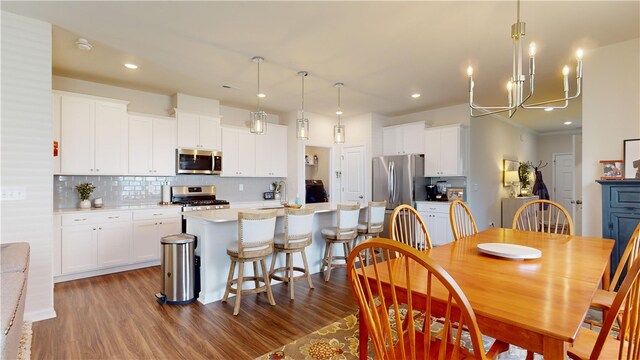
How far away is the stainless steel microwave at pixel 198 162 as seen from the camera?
4.77 meters

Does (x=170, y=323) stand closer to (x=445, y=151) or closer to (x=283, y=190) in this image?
(x=283, y=190)

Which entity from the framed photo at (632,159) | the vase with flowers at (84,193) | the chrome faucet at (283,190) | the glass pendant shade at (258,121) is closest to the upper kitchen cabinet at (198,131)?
the vase with flowers at (84,193)

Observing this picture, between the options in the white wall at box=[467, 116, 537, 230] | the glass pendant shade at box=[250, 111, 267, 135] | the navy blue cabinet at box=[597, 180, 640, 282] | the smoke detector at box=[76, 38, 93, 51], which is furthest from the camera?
the white wall at box=[467, 116, 537, 230]

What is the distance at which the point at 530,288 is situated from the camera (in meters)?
1.30

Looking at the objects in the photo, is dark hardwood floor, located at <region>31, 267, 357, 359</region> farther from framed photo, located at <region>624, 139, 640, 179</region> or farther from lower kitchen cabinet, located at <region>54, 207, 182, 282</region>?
framed photo, located at <region>624, 139, 640, 179</region>

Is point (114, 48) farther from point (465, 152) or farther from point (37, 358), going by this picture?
point (465, 152)

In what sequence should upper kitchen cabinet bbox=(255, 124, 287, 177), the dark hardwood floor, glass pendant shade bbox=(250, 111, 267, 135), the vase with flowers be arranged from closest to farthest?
the dark hardwood floor, glass pendant shade bbox=(250, 111, 267, 135), the vase with flowers, upper kitchen cabinet bbox=(255, 124, 287, 177)

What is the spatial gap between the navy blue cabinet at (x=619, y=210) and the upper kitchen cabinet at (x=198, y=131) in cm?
501

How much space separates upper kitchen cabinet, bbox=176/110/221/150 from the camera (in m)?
4.80

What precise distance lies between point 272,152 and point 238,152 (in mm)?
701

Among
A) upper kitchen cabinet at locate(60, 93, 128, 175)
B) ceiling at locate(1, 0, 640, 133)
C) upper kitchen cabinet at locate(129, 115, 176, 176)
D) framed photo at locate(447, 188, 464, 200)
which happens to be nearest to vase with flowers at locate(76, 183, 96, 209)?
upper kitchen cabinet at locate(60, 93, 128, 175)

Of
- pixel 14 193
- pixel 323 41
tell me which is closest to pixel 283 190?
pixel 323 41

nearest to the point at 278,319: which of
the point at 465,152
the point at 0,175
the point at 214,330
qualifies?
the point at 214,330

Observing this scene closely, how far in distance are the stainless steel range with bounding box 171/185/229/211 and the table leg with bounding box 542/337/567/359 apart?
4412 millimetres
